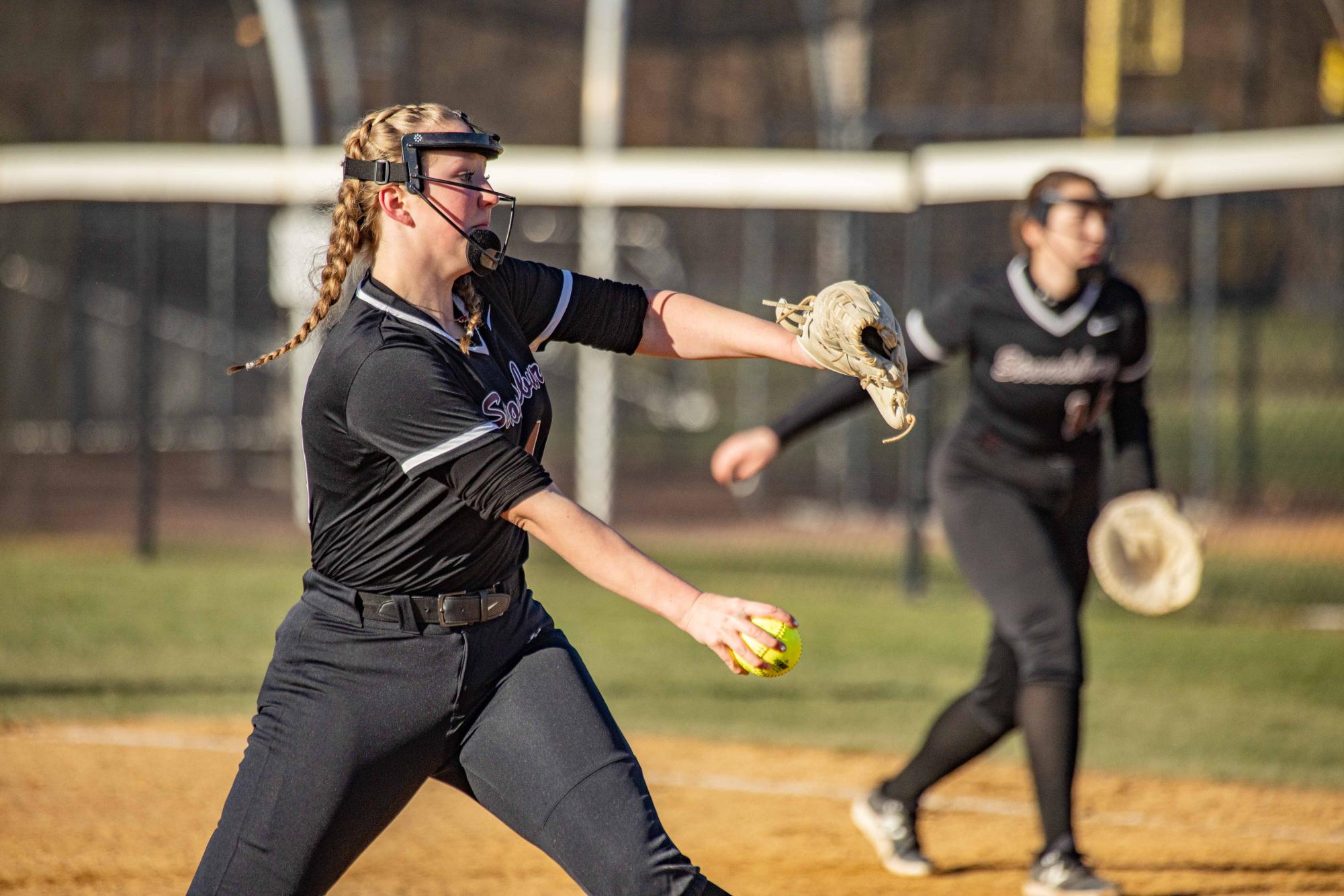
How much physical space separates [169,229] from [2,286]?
8.00 feet

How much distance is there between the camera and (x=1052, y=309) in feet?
14.7

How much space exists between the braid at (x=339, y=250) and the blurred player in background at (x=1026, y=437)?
1632mm

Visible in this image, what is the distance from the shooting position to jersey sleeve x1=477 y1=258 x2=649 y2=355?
3.09 meters

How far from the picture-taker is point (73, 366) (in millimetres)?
13648

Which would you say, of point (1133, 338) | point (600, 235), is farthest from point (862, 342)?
point (600, 235)

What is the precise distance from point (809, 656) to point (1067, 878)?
3.59m

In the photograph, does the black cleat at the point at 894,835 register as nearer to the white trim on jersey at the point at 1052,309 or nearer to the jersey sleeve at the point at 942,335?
the jersey sleeve at the point at 942,335

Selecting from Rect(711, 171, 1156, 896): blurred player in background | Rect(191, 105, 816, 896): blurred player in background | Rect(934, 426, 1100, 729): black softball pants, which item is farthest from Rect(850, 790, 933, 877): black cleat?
Rect(191, 105, 816, 896): blurred player in background

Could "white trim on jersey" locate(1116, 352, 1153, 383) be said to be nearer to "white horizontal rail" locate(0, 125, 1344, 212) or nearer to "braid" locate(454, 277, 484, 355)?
"braid" locate(454, 277, 484, 355)

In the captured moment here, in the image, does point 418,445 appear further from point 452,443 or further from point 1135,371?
point 1135,371

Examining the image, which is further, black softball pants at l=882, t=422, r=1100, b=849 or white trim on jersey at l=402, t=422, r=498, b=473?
black softball pants at l=882, t=422, r=1100, b=849

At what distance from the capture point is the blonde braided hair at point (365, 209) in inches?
109

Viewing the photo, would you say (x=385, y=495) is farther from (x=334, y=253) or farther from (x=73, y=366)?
(x=73, y=366)

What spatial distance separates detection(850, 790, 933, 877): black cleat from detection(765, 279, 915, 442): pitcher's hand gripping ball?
2053 mm
